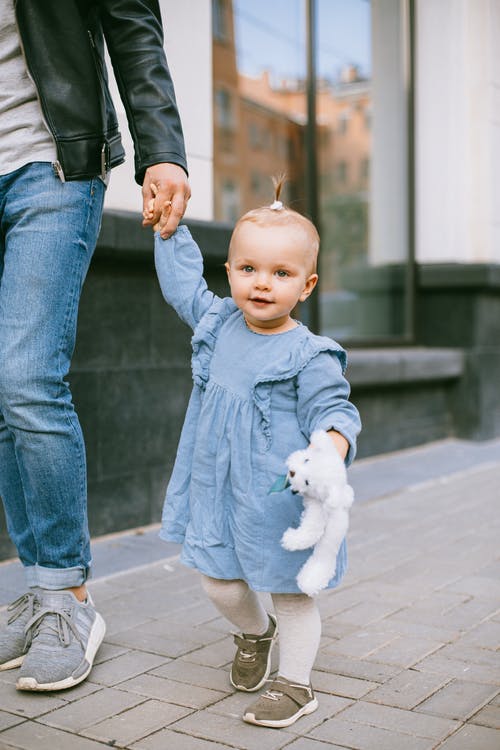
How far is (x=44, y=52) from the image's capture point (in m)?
2.55

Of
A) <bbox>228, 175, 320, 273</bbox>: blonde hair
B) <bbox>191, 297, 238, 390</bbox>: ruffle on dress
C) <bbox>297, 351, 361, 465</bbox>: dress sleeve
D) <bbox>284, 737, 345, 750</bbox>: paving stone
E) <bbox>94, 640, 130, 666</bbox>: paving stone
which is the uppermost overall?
<bbox>228, 175, 320, 273</bbox>: blonde hair

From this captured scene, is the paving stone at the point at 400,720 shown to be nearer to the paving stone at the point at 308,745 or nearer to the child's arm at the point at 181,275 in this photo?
the paving stone at the point at 308,745

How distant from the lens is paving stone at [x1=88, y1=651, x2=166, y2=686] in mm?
2602

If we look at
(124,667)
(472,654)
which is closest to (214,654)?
(124,667)

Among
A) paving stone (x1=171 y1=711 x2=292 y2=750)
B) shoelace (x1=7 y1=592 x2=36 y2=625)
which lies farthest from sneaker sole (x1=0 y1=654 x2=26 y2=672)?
paving stone (x1=171 y1=711 x2=292 y2=750)

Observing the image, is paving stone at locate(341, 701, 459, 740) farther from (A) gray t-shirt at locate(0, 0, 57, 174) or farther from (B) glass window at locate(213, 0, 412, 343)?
(B) glass window at locate(213, 0, 412, 343)

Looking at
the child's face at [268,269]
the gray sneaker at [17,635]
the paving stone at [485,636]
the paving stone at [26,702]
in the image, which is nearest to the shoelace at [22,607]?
the gray sneaker at [17,635]

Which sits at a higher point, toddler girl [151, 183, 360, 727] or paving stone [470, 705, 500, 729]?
toddler girl [151, 183, 360, 727]

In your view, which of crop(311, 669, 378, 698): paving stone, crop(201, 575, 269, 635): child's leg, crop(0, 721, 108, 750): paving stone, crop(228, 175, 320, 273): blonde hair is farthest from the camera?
crop(311, 669, 378, 698): paving stone

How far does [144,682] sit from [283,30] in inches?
198

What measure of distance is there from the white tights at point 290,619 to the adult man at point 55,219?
0.46 meters

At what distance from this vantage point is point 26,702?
95.4 inches

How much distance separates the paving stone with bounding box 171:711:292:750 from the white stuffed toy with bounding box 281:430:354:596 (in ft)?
1.28

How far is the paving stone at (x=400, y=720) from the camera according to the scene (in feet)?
7.48
